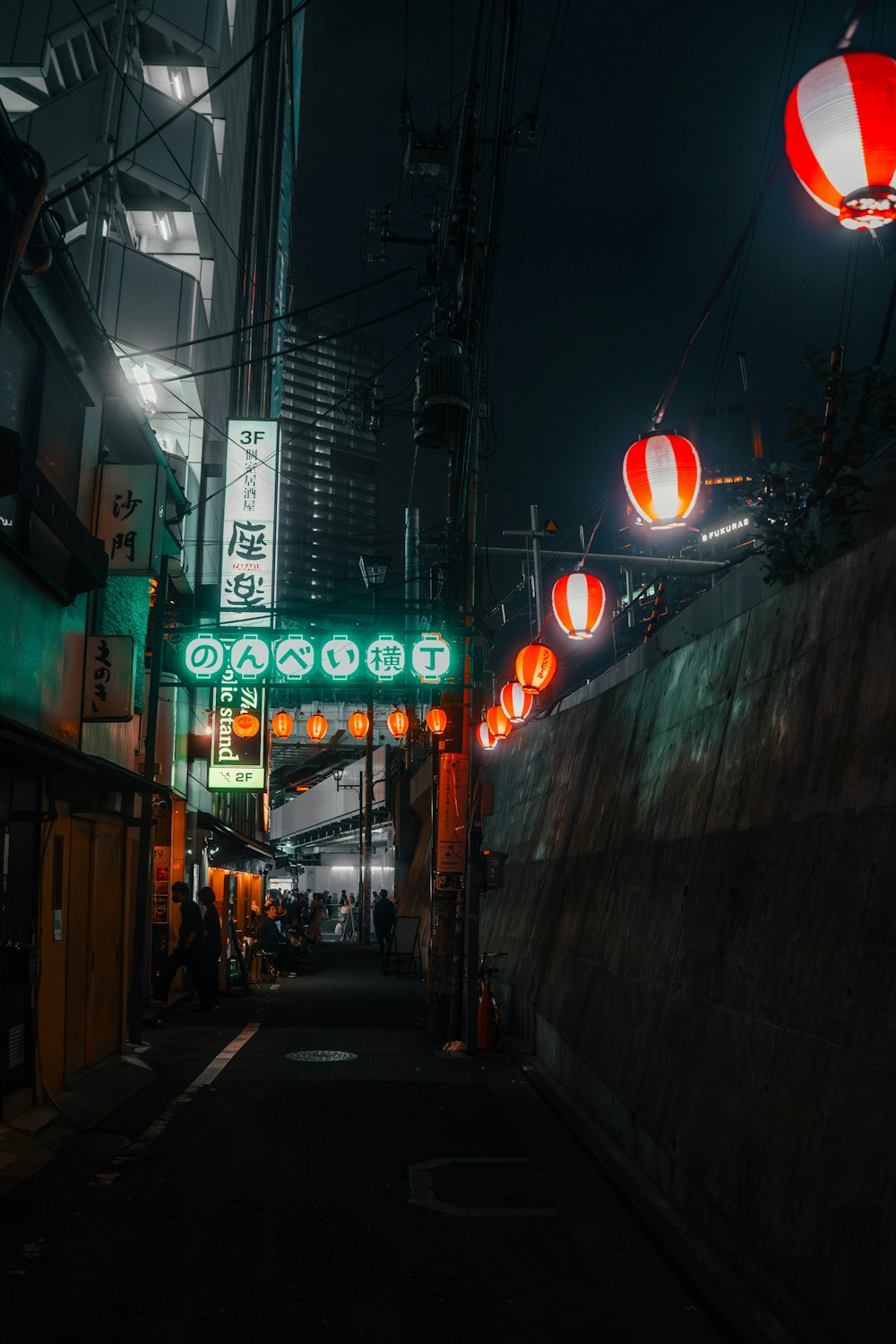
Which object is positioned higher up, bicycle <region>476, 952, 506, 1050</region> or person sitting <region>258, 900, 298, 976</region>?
bicycle <region>476, 952, 506, 1050</region>

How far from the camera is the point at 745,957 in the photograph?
→ 6.60 m

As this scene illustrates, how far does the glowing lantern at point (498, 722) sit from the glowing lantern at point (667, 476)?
44.2 feet

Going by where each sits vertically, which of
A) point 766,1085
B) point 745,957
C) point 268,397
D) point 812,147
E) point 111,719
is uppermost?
point 268,397

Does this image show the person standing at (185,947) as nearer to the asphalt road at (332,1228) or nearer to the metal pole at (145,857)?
the metal pole at (145,857)

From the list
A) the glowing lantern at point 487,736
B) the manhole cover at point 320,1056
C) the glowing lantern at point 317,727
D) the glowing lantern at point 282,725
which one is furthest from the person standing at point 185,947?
the glowing lantern at point 317,727

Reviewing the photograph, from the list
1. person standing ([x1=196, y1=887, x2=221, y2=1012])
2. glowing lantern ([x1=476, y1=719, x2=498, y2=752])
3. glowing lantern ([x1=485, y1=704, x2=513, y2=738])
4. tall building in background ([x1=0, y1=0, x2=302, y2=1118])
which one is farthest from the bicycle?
glowing lantern ([x1=476, y1=719, x2=498, y2=752])

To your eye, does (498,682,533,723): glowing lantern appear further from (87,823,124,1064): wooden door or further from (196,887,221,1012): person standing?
(87,823,124,1064): wooden door

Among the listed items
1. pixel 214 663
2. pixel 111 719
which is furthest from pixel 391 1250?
pixel 214 663

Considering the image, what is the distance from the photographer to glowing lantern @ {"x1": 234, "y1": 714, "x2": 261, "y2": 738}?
24484 millimetres

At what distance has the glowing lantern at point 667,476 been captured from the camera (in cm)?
1054

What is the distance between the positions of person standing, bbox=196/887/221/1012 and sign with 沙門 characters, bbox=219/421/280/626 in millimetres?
6003

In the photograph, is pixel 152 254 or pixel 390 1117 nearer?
pixel 390 1117

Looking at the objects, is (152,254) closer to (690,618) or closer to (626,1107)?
(690,618)

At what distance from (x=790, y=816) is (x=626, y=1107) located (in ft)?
11.2
